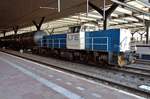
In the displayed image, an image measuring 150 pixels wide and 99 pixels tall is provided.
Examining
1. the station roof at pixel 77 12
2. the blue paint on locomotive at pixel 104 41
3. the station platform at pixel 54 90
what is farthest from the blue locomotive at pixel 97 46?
the station platform at pixel 54 90

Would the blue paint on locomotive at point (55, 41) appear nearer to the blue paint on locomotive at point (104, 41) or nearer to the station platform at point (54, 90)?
the blue paint on locomotive at point (104, 41)

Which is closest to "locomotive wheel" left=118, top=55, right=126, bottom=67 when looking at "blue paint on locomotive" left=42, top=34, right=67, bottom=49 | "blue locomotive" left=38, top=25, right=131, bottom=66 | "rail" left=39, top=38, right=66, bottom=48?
"blue locomotive" left=38, top=25, right=131, bottom=66

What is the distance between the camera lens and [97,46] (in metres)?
13.4

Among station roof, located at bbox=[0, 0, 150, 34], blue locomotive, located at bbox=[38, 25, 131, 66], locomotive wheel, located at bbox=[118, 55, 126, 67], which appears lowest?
locomotive wheel, located at bbox=[118, 55, 126, 67]

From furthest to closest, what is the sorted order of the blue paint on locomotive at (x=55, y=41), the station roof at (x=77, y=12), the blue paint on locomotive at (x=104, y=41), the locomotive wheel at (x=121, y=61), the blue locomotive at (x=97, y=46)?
1. the blue paint on locomotive at (x=55, y=41)
2. the station roof at (x=77, y=12)
3. the blue paint on locomotive at (x=104, y=41)
4. the blue locomotive at (x=97, y=46)
5. the locomotive wheel at (x=121, y=61)

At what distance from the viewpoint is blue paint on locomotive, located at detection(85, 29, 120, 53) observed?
12362mm

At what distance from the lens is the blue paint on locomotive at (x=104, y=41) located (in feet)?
40.6

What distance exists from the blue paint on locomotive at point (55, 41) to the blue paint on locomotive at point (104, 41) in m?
3.50

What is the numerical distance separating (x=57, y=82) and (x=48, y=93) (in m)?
1.46

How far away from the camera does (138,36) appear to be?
2414 inches

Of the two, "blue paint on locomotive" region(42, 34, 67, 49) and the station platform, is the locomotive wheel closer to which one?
the station platform

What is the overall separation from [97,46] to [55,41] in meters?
6.43

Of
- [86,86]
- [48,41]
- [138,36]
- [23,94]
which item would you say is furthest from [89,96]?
[138,36]

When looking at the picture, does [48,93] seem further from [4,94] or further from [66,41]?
[66,41]
